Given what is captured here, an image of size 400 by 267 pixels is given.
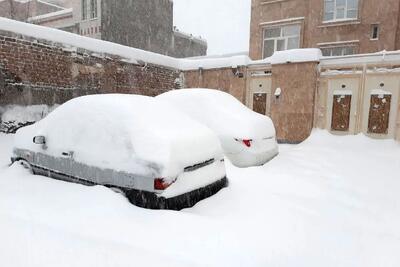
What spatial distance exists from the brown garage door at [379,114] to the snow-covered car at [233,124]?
457cm

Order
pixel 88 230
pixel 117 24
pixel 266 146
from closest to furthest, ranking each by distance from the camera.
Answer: pixel 88 230 → pixel 266 146 → pixel 117 24

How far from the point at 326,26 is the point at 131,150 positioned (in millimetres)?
15009

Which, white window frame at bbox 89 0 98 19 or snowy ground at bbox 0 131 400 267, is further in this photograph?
white window frame at bbox 89 0 98 19

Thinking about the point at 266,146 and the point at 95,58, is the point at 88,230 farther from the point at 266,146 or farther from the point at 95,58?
the point at 95,58

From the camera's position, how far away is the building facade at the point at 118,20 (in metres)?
19.2

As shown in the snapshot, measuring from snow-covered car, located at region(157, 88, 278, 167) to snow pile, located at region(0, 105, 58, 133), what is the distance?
11.2 ft

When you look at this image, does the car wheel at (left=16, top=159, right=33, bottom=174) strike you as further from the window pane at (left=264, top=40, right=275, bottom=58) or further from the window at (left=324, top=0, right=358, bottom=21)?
the window at (left=324, top=0, right=358, bottom=21)

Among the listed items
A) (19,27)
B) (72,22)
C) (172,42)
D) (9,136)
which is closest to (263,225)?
(9,136)

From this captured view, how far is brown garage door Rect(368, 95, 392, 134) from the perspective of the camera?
8.71 metres

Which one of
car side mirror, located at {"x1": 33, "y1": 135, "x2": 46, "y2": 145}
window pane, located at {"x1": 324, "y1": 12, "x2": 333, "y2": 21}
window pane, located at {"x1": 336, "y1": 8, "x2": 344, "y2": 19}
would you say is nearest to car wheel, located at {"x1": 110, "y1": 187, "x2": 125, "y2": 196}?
car side mirror, located at {"x1": 33, "y1": 135, "x2": 46, "y2": 145}

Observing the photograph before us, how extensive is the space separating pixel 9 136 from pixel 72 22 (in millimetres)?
16276

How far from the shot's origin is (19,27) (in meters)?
7.04

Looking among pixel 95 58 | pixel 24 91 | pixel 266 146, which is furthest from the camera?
pixel 95 58

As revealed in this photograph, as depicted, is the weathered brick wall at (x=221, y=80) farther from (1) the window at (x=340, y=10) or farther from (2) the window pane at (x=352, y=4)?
(2) the window pane at (x=352, y=4)
